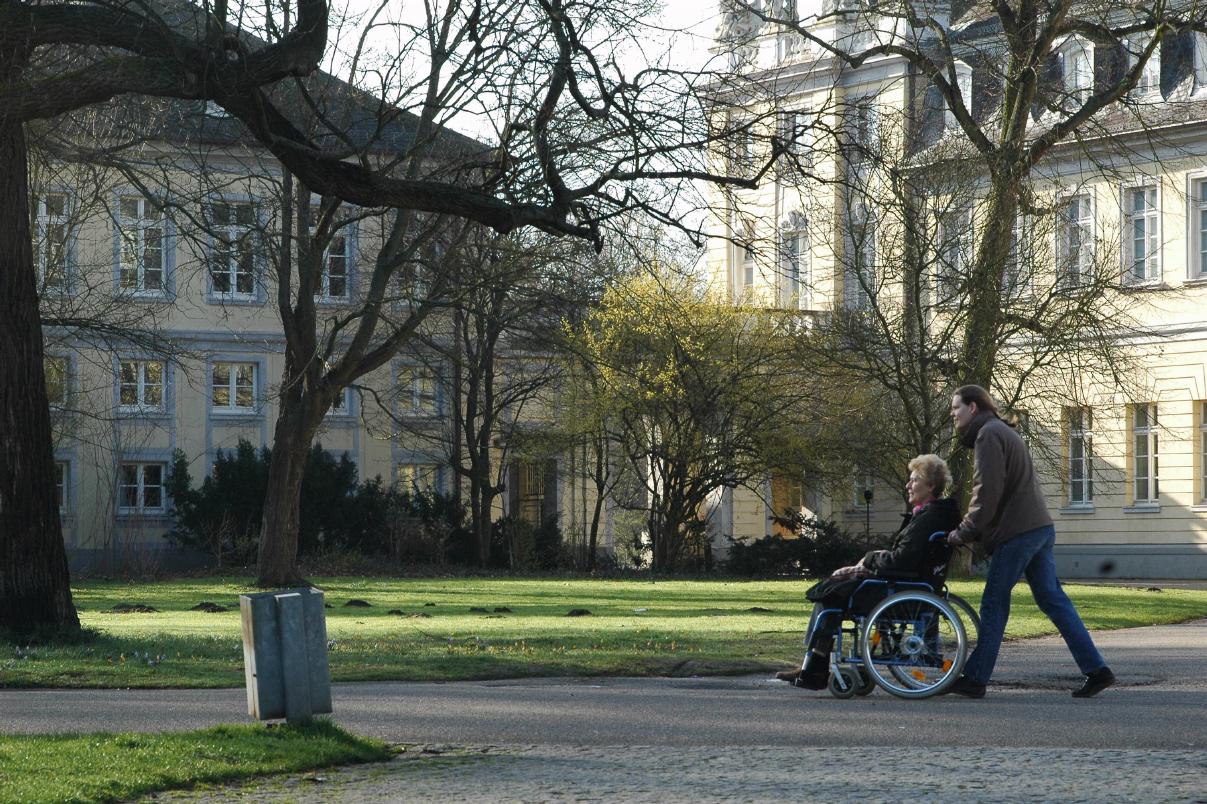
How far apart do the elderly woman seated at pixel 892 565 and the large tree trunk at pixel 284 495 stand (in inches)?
741

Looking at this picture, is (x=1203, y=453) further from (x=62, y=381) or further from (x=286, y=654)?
(x=286, y=654)

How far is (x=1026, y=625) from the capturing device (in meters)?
19.0

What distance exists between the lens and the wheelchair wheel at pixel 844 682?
1109 cm

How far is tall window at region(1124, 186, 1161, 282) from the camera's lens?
42.7 metres

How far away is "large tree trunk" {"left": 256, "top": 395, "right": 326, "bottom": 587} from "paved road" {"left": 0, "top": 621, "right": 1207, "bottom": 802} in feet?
55.9

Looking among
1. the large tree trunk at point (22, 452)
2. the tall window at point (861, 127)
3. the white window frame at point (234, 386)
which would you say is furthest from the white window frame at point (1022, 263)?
the white window frame at point (234, 386)

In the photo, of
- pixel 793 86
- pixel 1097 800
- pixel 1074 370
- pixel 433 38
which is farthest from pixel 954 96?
pixel 1097 800

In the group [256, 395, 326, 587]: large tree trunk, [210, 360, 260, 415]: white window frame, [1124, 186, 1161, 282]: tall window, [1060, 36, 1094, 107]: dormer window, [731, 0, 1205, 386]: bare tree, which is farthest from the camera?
[210, 360, 260, 415]: white window frame

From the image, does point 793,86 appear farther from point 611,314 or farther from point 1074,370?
point 611,314

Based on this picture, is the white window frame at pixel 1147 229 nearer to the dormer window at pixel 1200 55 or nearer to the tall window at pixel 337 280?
the dormer window at pixel 1200 55

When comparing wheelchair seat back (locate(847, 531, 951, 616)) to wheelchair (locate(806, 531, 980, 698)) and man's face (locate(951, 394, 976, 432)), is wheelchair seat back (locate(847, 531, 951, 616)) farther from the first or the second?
man's face (locate(951, 394, 976, 432))

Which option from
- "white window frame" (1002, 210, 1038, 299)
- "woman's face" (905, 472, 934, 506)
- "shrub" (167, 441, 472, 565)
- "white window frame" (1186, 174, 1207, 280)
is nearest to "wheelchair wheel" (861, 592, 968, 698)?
"woman's face" (905, 472, 934, 506)

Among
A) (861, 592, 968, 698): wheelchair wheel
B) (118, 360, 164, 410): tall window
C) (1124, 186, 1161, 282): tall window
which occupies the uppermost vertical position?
(1124, 186, 1161, 282): tall window

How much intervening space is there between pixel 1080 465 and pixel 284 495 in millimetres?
22682
